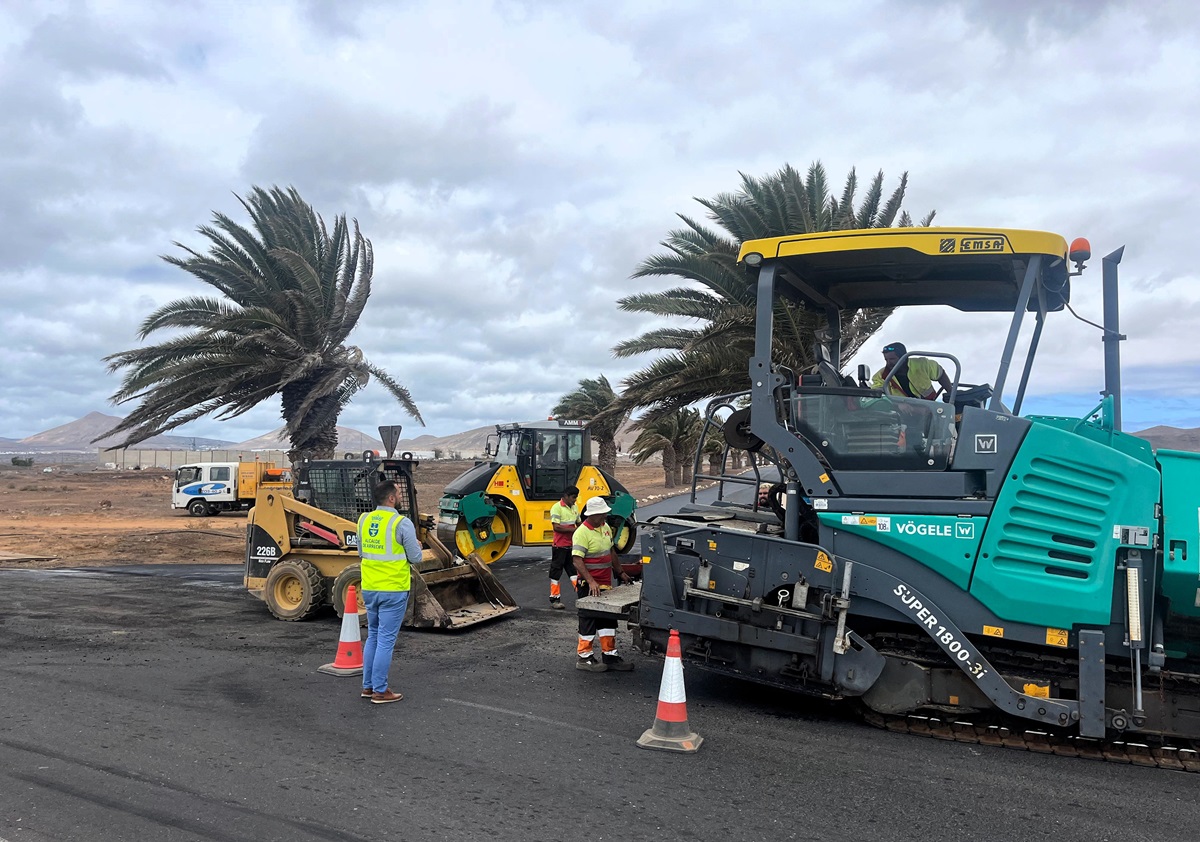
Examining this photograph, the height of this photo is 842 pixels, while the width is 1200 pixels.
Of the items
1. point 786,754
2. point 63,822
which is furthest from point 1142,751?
point 63,822

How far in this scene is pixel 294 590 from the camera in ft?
34.3

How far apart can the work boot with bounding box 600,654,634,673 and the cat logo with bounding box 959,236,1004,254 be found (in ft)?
14.4

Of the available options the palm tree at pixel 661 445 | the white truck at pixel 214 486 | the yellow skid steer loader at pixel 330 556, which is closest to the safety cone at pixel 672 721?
the yellow skid steer loader at pixel 330 556

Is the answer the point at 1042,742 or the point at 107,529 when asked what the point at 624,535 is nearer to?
the point at 1042,742

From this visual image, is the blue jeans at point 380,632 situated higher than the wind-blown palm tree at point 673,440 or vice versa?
the wind-blown palm tree at point 673,440

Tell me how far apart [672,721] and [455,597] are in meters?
5.14

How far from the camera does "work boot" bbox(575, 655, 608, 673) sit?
7.67 metres

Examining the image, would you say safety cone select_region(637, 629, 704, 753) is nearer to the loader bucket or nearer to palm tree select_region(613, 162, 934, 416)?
the loader bucket

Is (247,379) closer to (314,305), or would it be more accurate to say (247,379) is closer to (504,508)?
(314,305)

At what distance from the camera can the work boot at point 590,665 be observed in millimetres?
7668

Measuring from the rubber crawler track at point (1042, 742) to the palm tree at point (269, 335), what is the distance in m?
13.8

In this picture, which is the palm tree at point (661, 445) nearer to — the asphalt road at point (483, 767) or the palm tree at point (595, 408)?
the palm tree at point (595, 408)

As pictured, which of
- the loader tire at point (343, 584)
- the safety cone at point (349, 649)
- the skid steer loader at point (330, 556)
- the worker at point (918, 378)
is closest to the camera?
the worker at point (918, 378)

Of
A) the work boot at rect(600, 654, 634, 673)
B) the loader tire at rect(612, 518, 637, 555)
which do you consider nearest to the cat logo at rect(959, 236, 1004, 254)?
the work boot at rect(600, 654, 634, 673)
